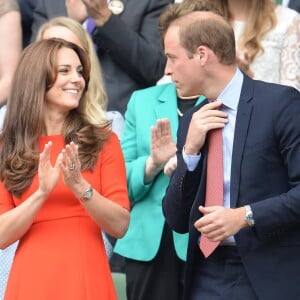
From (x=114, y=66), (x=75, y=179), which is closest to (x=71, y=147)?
(x=75, y=179)

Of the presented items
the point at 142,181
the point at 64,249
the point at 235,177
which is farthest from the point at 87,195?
the point at 142,181

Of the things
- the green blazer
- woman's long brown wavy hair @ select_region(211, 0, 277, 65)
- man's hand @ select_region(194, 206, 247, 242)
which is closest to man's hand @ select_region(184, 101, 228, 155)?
man's hand @ select_region(194, 206, 247, 242)

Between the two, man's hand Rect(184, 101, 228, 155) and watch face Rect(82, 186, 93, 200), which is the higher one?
man's hand Rect(184, 101, 228, 155)

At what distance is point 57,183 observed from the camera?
430cm

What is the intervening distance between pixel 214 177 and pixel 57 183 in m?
0.73

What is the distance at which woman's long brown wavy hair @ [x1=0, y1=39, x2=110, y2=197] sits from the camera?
444cm

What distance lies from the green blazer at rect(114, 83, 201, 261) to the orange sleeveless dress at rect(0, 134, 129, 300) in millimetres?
622

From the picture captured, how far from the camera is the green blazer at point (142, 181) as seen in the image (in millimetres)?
5043

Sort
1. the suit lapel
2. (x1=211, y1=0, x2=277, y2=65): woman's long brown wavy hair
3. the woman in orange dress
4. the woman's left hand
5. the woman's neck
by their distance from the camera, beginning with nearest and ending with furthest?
Answer: the suit lapel, the woman's left hand, the woman in orange dress, the woman's neck, (x1=211, y1=0, x2=277, y2=65): woman's long brown wavy hair

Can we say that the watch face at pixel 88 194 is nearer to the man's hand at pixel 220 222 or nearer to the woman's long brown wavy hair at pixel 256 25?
the man's hand at pixel 220 222

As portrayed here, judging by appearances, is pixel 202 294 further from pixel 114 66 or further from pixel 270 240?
pixel 114 66

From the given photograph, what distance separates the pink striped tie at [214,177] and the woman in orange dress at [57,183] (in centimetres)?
48

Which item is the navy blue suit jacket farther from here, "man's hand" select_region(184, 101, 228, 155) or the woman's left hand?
the woman's left hand

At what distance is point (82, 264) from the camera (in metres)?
4.30
